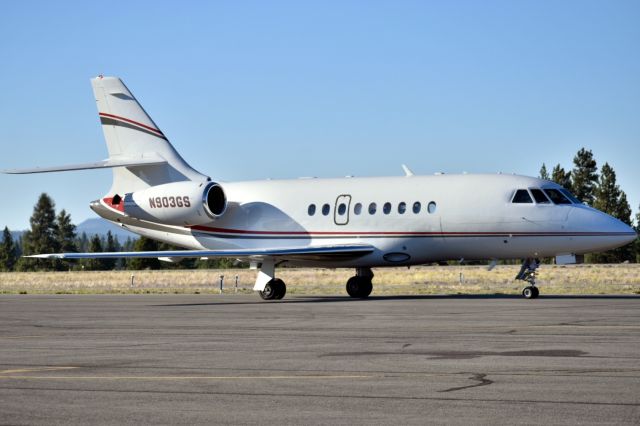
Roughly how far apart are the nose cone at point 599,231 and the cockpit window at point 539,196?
0.95 metres

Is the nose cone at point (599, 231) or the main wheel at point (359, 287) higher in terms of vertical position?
the nose cone at point (599, 231)

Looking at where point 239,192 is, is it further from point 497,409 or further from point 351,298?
point 497,409

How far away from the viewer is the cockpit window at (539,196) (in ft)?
100

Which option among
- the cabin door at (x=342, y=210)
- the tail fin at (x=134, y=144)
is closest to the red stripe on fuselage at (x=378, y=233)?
the cabin door at (x=342, y=210)

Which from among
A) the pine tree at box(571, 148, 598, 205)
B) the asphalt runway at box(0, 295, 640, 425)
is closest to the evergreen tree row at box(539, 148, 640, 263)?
the pine tree at box(571, 148, 598, 205)

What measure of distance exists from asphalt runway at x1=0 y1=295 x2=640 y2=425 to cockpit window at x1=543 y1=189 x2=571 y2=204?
26.4 ft

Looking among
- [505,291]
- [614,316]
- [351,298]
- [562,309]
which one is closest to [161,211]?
[351,298]

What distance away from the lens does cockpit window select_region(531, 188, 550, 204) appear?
30.5 metres

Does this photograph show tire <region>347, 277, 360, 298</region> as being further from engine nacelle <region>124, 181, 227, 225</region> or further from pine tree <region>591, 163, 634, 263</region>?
pine tree <region>591, 163, 634, 263</region>

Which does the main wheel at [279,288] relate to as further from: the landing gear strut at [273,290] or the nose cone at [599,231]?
the nose cone at [599,231]

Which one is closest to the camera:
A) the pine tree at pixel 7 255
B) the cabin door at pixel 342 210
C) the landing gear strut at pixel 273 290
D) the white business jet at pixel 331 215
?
the white business jet at pixel 331 215

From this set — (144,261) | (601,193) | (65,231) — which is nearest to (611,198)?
(601,193)

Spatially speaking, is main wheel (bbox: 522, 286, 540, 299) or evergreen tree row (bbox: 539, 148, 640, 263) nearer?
main wheel (bbox: 522, 286, 540, 299)

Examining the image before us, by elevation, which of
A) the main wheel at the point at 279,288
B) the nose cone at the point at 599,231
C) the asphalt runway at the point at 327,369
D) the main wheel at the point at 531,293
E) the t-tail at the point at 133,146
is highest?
the t-tail at the point at 133,146
